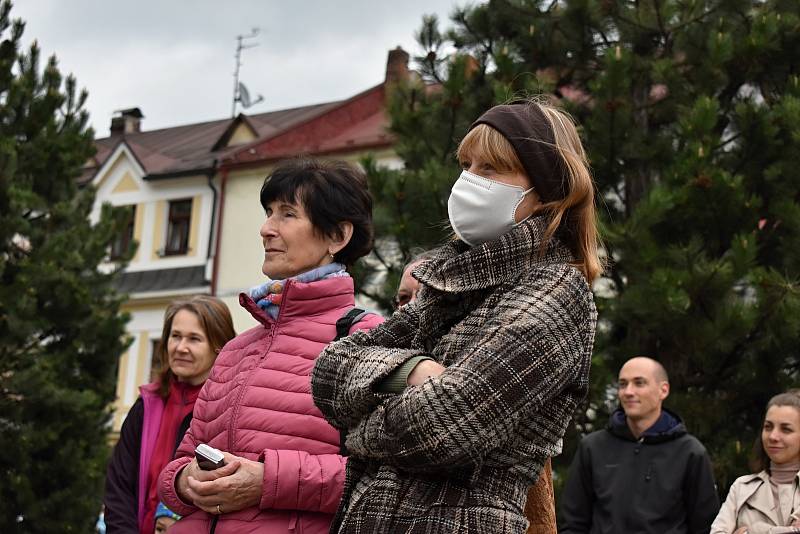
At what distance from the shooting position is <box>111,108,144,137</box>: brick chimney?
131ft

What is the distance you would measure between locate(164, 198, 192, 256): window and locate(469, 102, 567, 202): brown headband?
1105 inches

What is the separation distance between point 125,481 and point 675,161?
5213 mm

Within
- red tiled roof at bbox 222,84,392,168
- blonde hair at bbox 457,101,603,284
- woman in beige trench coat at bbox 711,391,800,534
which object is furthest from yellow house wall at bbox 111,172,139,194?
blonde hair at bbox 457,101,603,284

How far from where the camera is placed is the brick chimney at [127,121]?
131 feet

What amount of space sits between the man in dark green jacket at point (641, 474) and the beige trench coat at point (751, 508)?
273 millimetres

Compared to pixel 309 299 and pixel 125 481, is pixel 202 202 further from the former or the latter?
pixel 309 299

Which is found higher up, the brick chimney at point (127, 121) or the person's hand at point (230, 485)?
the brick chimney at point (127, 121)

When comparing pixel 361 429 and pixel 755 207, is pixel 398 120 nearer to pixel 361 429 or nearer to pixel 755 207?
pixel 755 207

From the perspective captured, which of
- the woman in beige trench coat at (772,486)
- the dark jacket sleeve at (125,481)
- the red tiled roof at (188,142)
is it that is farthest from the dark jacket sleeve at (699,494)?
the red tiled roof at (188,142)

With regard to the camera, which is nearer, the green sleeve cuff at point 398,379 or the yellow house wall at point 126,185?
the green sleeve cuff at point 398,379

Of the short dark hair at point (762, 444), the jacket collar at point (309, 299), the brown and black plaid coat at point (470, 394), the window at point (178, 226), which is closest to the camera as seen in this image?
the brown and black plaid coat at point (470, 394)

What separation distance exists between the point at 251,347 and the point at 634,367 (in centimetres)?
379

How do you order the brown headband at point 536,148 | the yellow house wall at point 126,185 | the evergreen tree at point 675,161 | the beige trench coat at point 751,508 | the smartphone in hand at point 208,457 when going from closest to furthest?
the brown headband at point 536,148, the smartphone in hand at point 208,457, the beige trench coat at point 751,508, the evergreen tree at point 675,161, the yellow house wall at point 126,185

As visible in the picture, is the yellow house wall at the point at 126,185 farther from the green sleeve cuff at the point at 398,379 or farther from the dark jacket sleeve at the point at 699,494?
the green sleeve cuff at the point at 398,379
